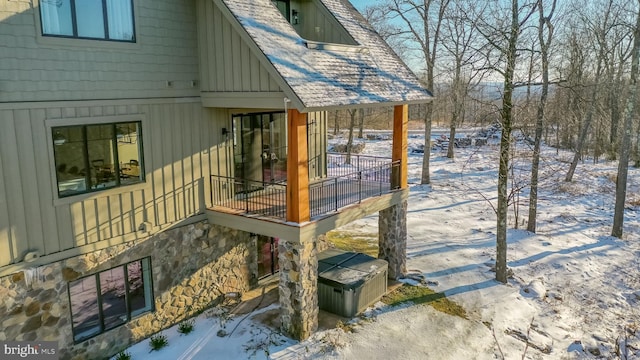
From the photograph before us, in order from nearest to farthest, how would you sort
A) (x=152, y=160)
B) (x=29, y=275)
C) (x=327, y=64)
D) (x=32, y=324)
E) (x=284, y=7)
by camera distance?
(x=29, y=275), (x=32, y=324), (x=152, y=160), (x=327, y=64), (x=284, y=7)

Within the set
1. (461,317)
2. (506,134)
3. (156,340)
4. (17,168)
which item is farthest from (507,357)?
(17,168)

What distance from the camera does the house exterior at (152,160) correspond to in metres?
8.02

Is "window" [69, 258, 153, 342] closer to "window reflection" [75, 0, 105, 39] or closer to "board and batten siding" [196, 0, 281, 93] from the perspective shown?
"board and batten siding" [196, 0, 281, 93]

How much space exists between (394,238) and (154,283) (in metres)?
6.50

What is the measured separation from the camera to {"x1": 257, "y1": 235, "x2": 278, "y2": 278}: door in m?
12.6

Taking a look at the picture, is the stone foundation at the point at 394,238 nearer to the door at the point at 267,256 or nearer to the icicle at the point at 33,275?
the door at the point at 267,256

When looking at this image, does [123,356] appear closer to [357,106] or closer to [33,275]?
[33,275]

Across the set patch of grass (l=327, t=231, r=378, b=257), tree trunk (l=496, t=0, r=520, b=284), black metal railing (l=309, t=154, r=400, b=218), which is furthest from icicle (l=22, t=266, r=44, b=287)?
tree trunk (l=496, t=0, r=520, b=284)

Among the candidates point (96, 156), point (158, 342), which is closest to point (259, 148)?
point (96, 156)

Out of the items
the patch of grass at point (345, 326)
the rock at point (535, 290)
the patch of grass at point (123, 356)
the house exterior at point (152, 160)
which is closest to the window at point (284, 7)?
the house exterior at point (152, 160)

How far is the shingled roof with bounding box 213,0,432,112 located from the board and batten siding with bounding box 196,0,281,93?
0.35 metres

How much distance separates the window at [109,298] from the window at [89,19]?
179 inches

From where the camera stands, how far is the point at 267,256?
42.3 feet

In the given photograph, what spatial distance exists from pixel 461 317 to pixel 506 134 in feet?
17.3
